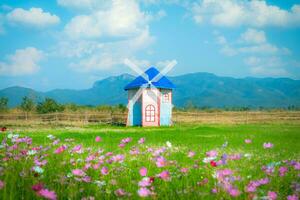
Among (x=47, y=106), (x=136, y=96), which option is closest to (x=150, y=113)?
(x=136, y=96)

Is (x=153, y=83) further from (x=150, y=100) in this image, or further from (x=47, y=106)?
(x=47, y=106)

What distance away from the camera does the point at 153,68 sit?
35562mm

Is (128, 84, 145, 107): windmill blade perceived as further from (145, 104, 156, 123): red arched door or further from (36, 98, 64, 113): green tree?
(36, 98, 64, 113): green tree

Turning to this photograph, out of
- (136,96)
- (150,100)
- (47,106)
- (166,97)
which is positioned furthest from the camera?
(47,106)

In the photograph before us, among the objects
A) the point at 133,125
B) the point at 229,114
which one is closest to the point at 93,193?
the point at 133,125

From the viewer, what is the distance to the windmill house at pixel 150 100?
1316 inches

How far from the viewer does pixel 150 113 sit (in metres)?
33.4

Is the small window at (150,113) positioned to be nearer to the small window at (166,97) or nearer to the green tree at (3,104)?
the small window at (166,97)

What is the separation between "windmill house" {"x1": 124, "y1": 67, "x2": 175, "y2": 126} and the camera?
33438 millimetres

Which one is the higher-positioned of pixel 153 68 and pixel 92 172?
pixel 153 68

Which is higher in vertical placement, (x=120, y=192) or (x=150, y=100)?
(x=150, y=100)

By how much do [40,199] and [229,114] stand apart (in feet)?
139

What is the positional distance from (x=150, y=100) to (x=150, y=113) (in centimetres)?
119

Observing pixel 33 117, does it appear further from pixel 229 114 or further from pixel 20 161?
pixel 20 161
